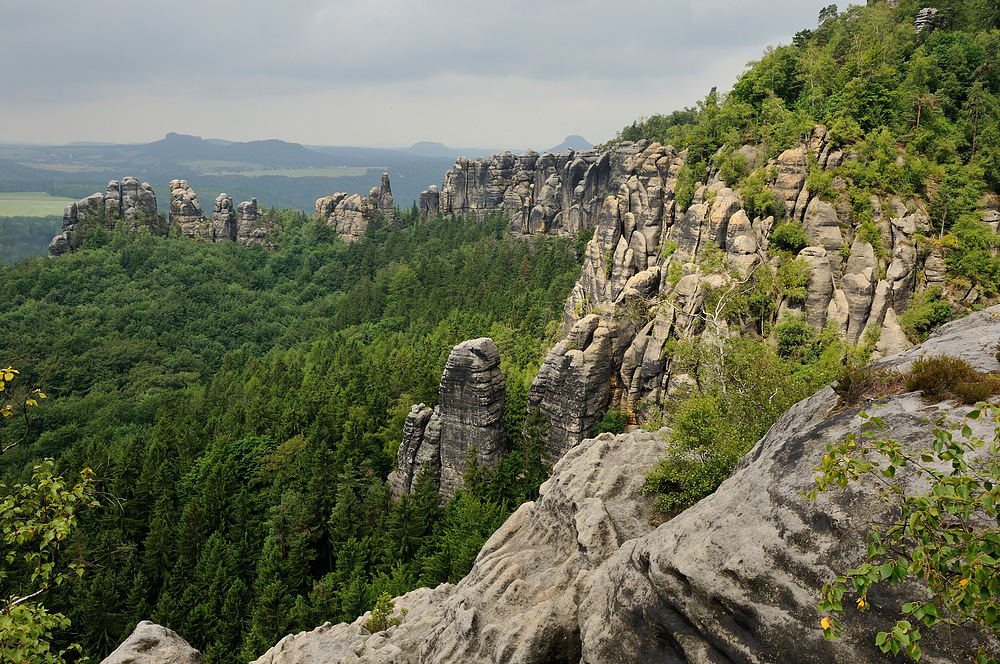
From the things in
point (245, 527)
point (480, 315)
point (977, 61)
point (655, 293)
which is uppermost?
point (977, 61)

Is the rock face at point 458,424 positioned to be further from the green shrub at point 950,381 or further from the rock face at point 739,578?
the green shrub at point 950,381

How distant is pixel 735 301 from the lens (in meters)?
33.0

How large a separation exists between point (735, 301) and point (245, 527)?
106 ft

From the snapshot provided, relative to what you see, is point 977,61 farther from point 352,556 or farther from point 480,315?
point 352,556

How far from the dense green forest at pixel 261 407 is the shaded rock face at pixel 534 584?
7563mm

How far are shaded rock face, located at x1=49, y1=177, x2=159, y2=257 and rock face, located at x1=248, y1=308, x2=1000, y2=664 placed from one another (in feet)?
365

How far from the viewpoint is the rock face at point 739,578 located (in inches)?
254

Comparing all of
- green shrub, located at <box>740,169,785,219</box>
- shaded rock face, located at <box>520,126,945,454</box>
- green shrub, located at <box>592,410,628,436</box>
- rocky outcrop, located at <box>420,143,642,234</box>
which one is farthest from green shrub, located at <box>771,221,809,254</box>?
rocky outcrop, located at <box>420,143,642,234</box>

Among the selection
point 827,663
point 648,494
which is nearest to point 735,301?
point 648,494

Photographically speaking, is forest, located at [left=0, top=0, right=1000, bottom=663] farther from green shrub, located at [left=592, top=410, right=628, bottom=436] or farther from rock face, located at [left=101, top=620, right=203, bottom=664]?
rock face, located at [left=101, top=620, right=203, bottom=664]

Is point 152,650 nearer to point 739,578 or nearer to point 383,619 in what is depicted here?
point 383,619

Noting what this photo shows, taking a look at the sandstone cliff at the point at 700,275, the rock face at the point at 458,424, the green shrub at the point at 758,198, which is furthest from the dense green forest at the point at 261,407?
the green shrub at the point at 758,198

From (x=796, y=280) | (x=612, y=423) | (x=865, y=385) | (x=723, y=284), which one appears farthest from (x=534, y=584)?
(x=796, y=280)

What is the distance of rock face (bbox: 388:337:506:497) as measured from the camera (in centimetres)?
3428
